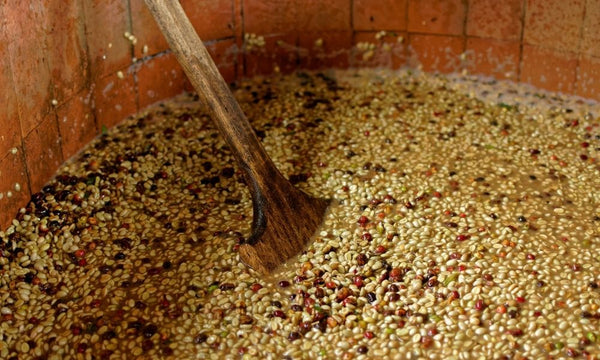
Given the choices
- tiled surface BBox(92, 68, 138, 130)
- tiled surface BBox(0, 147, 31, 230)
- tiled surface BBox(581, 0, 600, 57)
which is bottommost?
tiled surface BBox(0, 147, 31, 230)

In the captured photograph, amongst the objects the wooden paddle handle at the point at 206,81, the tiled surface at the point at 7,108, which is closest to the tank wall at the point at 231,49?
the tiled surface at the point at 7,108

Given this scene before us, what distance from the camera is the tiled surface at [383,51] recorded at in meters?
4.71

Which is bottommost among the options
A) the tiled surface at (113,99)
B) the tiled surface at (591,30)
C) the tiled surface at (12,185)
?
the tiled surface at (12,185)

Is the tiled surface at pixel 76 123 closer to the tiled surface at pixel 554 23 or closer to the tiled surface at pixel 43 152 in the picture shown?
the tiled surface at pixel 43 152

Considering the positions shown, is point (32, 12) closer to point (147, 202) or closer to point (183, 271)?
point (147, 202)

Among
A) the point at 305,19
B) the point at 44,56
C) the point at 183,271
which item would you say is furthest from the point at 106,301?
the point at 305,19

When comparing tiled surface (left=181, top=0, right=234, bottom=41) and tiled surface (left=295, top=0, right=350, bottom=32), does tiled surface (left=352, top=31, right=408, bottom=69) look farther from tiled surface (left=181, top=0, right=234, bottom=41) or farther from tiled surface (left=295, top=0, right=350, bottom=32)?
tiled surface (left=181, top=0, right=234, bottom=41)

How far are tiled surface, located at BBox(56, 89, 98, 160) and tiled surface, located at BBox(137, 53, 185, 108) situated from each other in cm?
44

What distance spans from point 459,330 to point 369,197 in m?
0.99

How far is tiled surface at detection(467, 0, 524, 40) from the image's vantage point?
4355mm

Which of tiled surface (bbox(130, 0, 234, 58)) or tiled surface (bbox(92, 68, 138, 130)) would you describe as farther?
tiled surface (bbox(130, 0, 234, 58))

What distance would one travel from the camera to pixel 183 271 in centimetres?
312

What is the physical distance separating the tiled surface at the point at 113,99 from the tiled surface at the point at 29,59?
0.46 m

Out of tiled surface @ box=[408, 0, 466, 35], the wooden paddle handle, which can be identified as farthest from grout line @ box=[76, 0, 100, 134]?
tiled surface @ box=[408, 0, 466, 35]
